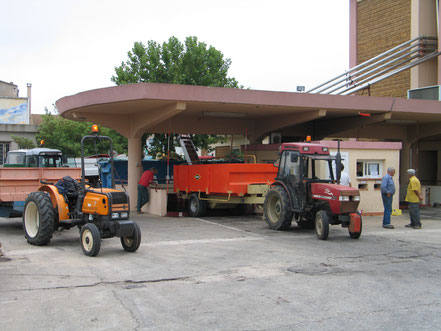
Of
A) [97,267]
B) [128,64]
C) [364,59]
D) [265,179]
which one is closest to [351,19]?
[364,59]

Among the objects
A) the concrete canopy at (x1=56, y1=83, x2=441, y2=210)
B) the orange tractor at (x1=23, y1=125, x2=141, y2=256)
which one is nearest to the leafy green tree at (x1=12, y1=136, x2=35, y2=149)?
the concrete canopy at (x1=56, y1=83, x2=441, y2=210)

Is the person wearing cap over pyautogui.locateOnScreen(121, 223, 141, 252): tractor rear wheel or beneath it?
over

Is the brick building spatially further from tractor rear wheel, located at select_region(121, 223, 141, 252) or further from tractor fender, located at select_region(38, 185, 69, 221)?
tractor fender, located at select_region(38, 185, 69, 221)

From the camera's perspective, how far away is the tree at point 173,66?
1083 inches

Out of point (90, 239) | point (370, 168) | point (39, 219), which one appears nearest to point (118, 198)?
point (90, 239)

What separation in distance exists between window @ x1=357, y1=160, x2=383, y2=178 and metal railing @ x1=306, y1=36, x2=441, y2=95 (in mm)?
6811

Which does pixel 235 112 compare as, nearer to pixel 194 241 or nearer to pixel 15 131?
Answer: pixel 194 241

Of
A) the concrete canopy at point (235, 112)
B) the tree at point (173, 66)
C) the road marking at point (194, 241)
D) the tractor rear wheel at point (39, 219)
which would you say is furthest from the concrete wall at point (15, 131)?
the road marking at point (194, 241)

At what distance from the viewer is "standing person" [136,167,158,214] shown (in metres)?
17.9

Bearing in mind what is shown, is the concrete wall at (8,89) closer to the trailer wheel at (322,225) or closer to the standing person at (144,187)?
the standing person at (144,187)

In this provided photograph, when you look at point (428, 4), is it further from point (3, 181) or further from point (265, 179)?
point (3, 181)

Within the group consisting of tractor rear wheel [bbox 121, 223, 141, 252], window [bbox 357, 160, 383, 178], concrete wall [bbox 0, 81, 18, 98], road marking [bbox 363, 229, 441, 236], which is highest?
concrete wall [bbox 0, 81, 18, 98]

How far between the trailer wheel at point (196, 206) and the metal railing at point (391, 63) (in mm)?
10671

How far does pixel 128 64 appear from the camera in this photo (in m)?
28.1
